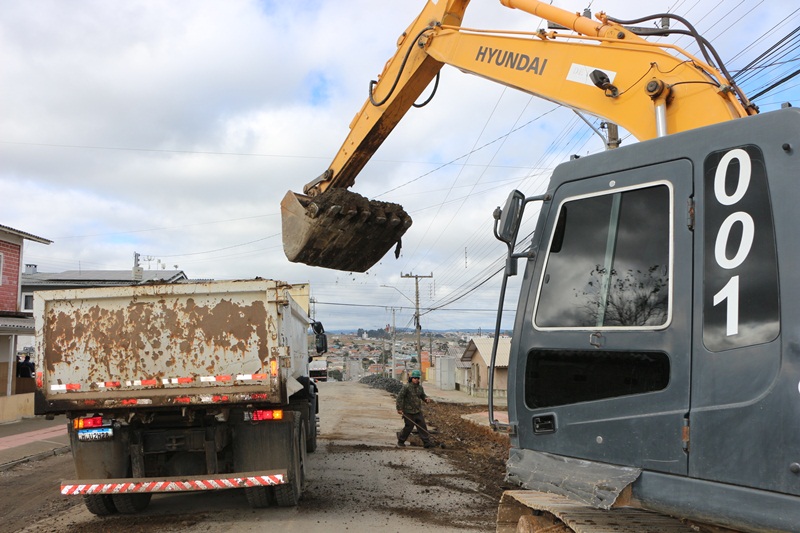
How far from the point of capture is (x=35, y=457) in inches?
496

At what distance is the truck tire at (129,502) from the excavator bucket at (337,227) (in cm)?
339

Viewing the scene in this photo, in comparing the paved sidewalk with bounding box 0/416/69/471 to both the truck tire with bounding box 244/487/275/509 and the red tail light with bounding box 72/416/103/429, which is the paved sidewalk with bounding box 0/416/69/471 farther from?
the truck tire with bounding box 244/487/275/509

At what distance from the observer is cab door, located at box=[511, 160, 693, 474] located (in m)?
3.15

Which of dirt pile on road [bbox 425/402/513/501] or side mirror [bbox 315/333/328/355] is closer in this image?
dirt pile on road [bbox 425/402/513/501]

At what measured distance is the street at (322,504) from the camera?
24.1 feet

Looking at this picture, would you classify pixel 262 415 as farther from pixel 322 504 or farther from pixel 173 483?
pixel 322 504

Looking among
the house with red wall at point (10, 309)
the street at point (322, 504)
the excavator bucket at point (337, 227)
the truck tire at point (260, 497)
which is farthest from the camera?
the house with red wall at point (10, 309)

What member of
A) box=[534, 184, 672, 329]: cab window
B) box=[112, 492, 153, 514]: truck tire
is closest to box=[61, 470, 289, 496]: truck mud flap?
box=[112, 492, 153, 514]: truck tire

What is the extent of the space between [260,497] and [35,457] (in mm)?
7023

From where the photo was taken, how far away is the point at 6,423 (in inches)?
769

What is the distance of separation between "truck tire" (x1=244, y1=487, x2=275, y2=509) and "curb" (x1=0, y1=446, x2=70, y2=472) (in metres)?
5.94

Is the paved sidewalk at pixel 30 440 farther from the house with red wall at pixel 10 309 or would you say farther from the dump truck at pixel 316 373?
the dump truck at pixel 316 373

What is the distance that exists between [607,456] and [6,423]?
20.8 meters

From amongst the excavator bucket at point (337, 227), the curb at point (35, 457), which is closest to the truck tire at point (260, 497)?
the excavator bucket at point (337, 227)
